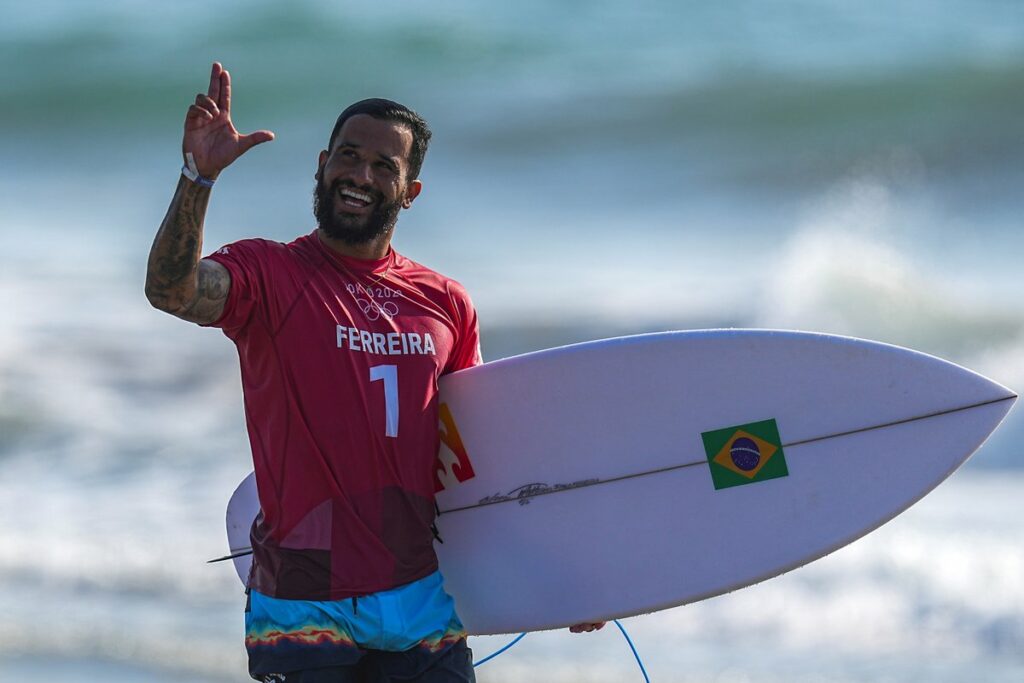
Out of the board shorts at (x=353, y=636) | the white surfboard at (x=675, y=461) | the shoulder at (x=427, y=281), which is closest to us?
the board shorts at (x=353, y=636)

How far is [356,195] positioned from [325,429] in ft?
1.62

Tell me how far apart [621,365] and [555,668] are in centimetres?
178

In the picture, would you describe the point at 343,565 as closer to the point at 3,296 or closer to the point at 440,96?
the point at 3,296

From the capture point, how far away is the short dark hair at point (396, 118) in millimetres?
2930

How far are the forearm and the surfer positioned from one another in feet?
0.21

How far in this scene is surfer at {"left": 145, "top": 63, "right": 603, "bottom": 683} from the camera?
8.87 feet

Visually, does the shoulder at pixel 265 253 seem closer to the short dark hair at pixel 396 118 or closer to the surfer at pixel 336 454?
the surfer at pixel 336 454

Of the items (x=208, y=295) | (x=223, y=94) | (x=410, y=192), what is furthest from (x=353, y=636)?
(x=223, y=94)

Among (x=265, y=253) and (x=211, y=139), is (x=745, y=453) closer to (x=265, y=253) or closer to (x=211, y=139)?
(x=265, y=253)

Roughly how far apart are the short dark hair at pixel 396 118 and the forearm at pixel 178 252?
1.48ft

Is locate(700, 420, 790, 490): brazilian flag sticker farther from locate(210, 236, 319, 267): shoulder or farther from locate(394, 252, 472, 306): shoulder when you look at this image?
locate(210, 236, 319, 267): shoulder

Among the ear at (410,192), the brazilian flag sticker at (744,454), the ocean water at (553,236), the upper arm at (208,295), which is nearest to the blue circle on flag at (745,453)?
the brazilian flag sticker at (744,454)

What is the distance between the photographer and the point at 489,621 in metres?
3.36

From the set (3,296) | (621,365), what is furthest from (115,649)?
(3,296)
